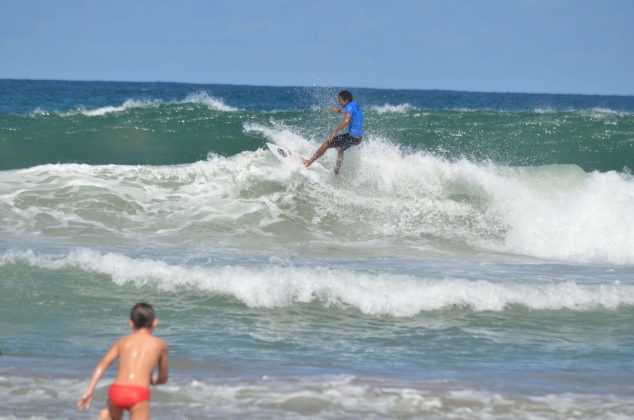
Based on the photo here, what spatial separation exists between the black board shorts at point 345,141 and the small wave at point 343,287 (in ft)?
14.3

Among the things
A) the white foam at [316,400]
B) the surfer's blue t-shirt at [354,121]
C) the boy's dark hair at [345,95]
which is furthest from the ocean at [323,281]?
the boy's dark hair at [345,95]

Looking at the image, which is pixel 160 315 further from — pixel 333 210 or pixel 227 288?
pixel 333 210

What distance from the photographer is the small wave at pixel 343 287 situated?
8828mm

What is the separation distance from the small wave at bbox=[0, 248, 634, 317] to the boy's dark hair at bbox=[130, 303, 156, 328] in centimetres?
432

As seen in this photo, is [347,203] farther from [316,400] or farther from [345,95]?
[316,400]

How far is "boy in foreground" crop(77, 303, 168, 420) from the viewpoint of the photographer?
4.34 metres

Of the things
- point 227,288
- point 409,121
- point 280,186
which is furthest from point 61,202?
point 409,121

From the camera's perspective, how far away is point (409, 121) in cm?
2578

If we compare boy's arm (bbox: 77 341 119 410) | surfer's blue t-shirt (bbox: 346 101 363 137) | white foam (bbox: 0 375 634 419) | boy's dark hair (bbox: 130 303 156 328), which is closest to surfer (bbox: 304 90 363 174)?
surfer's blue t-shirt (bbox: 346 101 363 137)

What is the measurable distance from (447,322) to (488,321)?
1.34 ft

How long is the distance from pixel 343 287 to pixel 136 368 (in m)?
4.78

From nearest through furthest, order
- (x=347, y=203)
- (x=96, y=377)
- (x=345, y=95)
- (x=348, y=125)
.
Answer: (x=96, y=377) → (x=345, y=95) → (x=348, y=125) → (x=347, y=203)

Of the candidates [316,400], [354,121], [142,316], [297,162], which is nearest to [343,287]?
[316,400]

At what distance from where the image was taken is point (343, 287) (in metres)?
9.02
